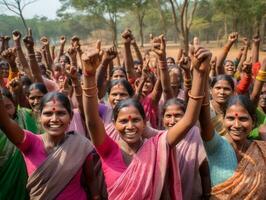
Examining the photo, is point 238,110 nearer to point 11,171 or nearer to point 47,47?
point 11,171

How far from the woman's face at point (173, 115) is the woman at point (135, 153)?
0.46 metres

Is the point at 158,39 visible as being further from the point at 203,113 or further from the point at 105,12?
the point at 105,12

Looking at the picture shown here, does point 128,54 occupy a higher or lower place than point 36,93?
higher

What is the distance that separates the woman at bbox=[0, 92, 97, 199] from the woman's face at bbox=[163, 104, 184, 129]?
34.8 inches

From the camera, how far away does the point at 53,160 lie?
293 cm

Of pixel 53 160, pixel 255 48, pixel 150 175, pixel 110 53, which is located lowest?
pixel 150 175

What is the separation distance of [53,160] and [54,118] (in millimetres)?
362

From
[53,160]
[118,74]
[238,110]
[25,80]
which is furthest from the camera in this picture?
[118,74]

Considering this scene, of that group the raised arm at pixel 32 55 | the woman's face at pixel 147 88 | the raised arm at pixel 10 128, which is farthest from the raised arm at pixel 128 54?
the raised arm at pixel 10 128

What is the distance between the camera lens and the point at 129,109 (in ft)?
10.5

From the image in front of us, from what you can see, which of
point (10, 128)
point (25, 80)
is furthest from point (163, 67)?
point (25, 80)

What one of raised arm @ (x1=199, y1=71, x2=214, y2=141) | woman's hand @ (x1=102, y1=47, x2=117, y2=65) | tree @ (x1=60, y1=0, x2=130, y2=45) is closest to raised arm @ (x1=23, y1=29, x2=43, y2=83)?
woman's hand @ (x1=102, y1=47, x2=117, y2=65)

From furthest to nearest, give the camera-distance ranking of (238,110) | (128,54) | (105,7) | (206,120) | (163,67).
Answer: (105,7)
(128,54)
(163,67)
(238,110)
(206,120)

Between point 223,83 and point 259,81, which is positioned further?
point 223,83
